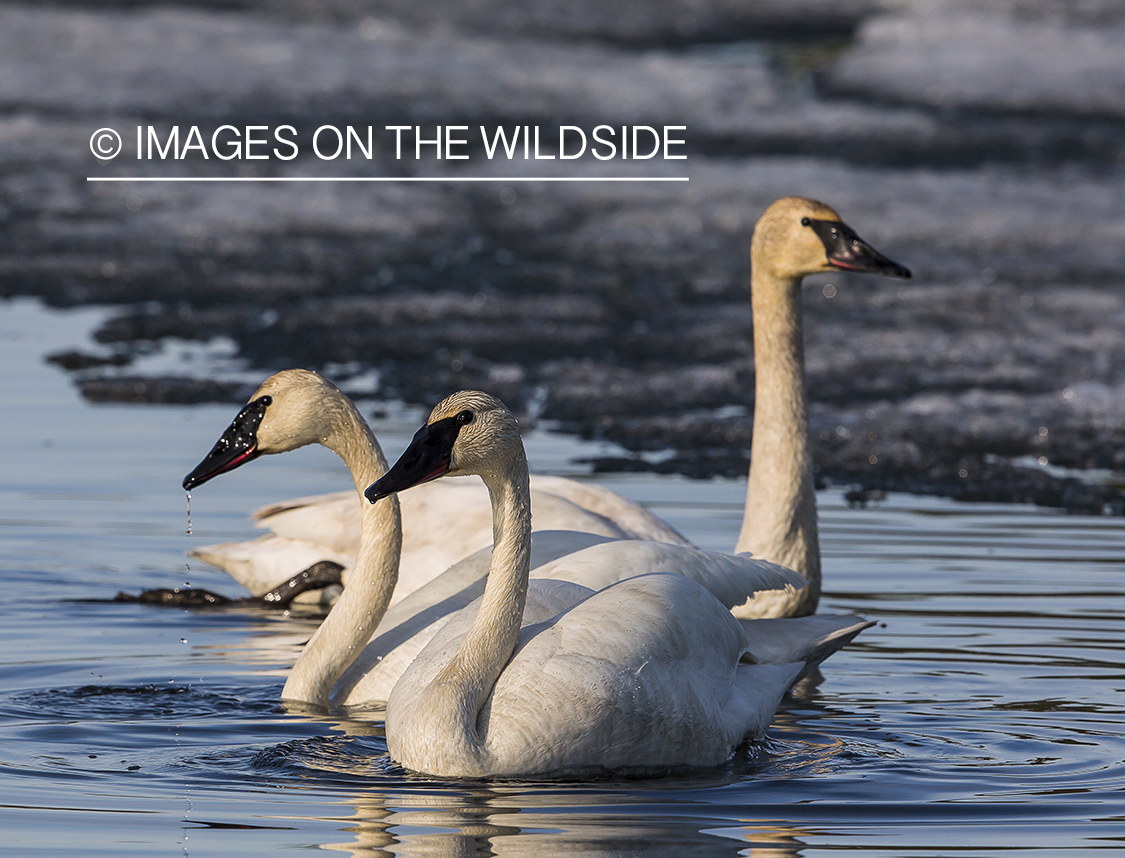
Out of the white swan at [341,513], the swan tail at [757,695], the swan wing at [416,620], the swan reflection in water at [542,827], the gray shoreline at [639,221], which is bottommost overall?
the swan reflection in water at [542,827]

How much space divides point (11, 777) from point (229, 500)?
4.17 m

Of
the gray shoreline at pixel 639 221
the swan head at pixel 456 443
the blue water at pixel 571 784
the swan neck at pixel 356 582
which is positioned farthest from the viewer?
the gray shoreline at pixel 639 221

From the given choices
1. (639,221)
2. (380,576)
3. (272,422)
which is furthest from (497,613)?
(639,221)

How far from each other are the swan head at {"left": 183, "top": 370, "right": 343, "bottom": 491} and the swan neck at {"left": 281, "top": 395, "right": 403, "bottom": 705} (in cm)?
9

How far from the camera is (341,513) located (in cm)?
754

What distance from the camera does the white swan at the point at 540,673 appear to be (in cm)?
488

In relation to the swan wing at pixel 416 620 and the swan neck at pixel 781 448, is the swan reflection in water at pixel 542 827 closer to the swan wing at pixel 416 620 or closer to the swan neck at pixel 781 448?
the swan wing at pixel 416 620

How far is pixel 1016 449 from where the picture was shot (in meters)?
10.2

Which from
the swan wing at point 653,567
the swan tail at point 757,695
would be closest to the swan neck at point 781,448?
the swan wing at point 653,567

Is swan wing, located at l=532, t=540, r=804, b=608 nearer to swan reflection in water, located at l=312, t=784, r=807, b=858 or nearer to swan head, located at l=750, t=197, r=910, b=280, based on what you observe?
swan reflection in water, located at l=312, t=784, r=807, b=858

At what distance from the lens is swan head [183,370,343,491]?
6.18 meters


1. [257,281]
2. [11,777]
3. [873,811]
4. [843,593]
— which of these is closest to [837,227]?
[843,593]

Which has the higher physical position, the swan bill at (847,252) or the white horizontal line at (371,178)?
the white horizontal line at (371,178)

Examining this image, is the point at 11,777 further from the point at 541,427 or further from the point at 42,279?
the point at 42,279
